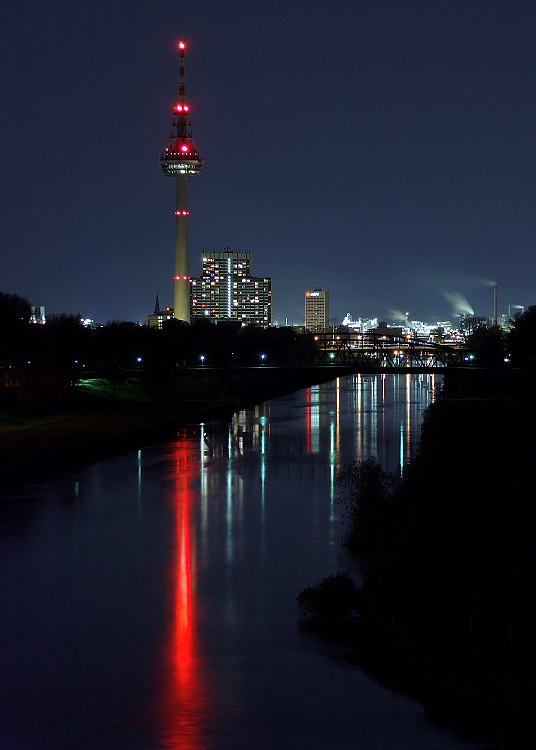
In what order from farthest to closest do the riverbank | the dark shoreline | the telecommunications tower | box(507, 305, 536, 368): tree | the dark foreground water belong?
1. the telecommunications tower
2. box(507, 305, 536, 368): tree
3. the riverbank
4. the dark shoreline
5. the dark foreground water

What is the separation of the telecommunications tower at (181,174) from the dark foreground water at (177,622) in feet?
383

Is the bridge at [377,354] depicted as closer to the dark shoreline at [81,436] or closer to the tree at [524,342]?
the tree at [524,342]

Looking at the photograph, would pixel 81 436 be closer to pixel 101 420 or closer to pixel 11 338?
pixel 101 420

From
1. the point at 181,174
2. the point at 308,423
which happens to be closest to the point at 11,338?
the point at 308,423

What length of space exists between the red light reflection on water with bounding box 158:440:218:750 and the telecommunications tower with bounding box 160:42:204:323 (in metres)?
130

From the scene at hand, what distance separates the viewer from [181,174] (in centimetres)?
16288

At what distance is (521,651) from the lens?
14.8m

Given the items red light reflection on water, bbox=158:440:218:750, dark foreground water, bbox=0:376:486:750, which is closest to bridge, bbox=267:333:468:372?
dark foreground water, bbox=0:376:486:750

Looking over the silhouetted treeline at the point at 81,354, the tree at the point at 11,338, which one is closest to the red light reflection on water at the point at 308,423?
the silhouetted treeline at the point at 81,354

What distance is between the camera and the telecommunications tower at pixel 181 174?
154 metres

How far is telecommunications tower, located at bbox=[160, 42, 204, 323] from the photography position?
154375 millimetres

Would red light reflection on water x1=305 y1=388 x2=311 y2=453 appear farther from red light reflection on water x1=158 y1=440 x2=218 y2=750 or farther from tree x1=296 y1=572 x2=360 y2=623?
tree x1=296 y1=572 x2=360 y2=623

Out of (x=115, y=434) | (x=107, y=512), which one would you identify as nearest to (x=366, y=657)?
(x=107, y=512)

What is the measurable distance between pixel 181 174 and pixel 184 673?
500 feet
